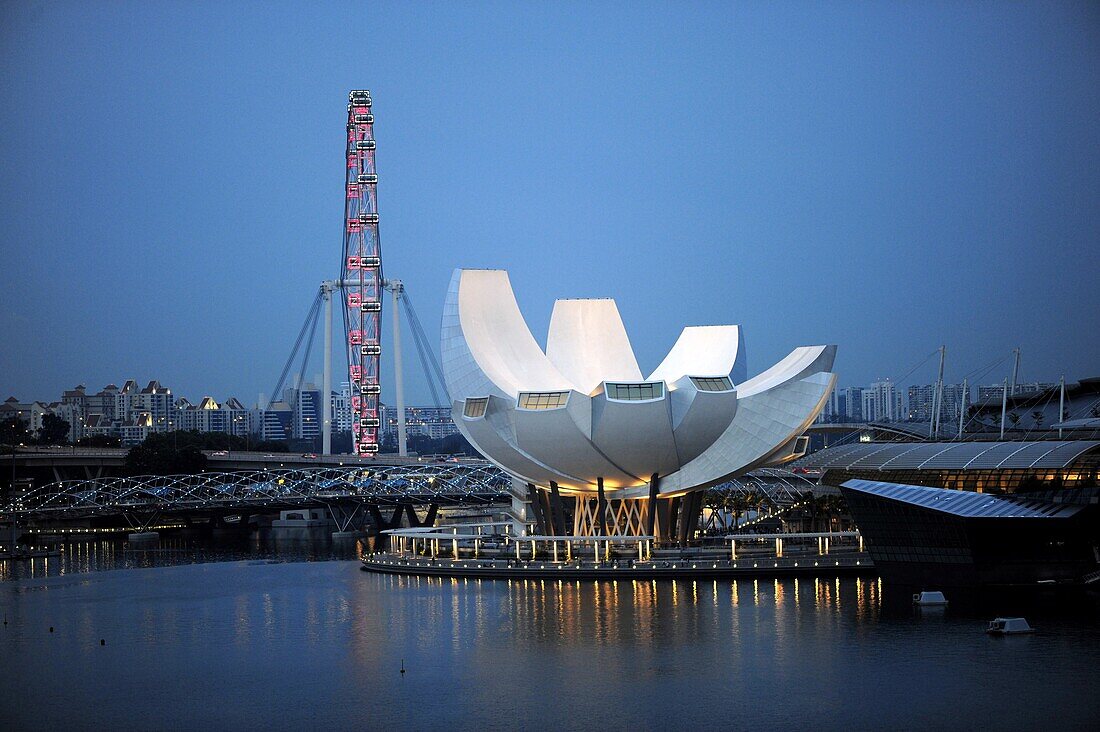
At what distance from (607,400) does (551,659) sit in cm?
1460

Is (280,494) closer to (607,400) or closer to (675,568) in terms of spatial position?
(675,568)

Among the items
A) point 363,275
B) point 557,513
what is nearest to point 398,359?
point 363,275

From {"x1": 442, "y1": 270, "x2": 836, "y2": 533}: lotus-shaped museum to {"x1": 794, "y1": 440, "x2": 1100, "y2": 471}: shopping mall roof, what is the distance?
8866 millimetres

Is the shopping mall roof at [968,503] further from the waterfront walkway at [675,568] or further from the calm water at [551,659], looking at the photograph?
the waterfront walkway at [675,568]

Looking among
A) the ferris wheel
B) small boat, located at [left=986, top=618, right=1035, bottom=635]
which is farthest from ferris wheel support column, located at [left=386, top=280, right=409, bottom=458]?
small boat, located at [left=986, top=618, right=1035, bottom=635]

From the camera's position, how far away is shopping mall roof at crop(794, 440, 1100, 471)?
51.4 meters

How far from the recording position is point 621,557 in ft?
152

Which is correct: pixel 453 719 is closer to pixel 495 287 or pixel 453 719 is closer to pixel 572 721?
pixel 572 721

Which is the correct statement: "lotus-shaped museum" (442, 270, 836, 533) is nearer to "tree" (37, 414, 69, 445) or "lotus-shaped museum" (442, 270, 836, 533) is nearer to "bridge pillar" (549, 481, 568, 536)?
"bridge pillar" (549, 481, 568, 536)

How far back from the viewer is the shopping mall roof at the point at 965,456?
169 feet

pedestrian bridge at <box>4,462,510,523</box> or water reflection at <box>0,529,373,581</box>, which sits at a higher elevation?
pedestrian bridge at <box>4,462,510,523</box>

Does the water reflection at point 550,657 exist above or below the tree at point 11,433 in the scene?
below

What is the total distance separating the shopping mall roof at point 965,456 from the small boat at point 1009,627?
2097 centimetres

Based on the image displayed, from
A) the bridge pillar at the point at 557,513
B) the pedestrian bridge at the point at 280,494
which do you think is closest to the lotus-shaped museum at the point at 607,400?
the bridge pillar at the point at 557,513
